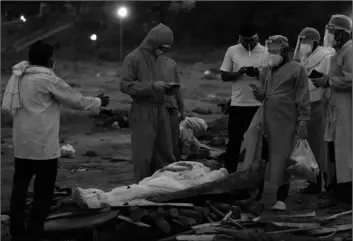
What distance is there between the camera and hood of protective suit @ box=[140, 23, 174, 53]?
27.6ft

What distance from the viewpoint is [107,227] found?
682cm

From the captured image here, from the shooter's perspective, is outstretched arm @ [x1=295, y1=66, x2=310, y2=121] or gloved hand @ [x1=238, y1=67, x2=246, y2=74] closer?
outstretched arm @ [x1=295, y1=66, x2=310, y2=121]

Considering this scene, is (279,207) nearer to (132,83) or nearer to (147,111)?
(147,111)

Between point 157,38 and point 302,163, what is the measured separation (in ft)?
6.77

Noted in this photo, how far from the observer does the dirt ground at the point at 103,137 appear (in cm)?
970

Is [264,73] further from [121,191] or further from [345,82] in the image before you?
[121,191]

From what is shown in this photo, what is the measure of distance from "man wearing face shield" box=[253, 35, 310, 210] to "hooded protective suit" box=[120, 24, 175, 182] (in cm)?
109

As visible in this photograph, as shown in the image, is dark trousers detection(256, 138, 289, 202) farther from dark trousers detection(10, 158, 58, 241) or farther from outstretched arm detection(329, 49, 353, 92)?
dark trousers detection(10, 158, 58, 241)

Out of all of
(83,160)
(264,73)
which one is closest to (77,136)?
(83,160)

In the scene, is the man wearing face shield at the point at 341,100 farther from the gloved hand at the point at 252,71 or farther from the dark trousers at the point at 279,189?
the gloved hand at the point at 252,71

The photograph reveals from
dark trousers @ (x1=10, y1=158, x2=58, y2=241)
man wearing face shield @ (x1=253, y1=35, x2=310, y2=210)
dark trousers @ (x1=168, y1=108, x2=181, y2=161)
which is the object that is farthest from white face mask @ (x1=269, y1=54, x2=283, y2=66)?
dark trousers @ (x1=10, y1=158, x2=58, y2=241)

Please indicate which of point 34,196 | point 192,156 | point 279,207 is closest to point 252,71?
point 279,207

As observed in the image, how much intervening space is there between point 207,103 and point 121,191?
12895mm

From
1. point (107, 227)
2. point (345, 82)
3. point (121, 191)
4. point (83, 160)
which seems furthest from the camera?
point (83, 160)
